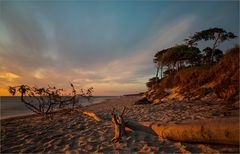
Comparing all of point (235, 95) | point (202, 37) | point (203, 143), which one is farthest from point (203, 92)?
point (202, 37)

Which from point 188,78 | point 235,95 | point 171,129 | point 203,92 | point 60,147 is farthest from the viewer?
point 188,78

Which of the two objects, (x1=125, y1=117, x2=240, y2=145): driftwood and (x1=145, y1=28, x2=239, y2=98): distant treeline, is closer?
(x1=125, y1=117, x2=240, y2=145): driftwood

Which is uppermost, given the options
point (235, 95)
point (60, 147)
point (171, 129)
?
point (235, 95)

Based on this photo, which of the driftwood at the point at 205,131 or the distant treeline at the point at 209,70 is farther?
the distant treeline at the point at 209,70

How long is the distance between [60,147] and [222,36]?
23701 millimetres

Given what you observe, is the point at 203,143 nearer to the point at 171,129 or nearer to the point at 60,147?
the point at 171,129

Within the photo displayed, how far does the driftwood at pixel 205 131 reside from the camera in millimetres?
3072

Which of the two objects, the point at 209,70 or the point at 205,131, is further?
the point at 209,70

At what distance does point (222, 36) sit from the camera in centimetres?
2056

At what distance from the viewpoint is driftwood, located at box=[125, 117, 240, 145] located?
307 centimetres

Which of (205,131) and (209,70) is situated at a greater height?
(209,70)

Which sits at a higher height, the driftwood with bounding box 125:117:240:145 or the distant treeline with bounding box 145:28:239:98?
the distant treeline with bounding box 145:28:239:98

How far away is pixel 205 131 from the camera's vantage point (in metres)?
3.32

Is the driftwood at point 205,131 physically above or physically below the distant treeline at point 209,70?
below
